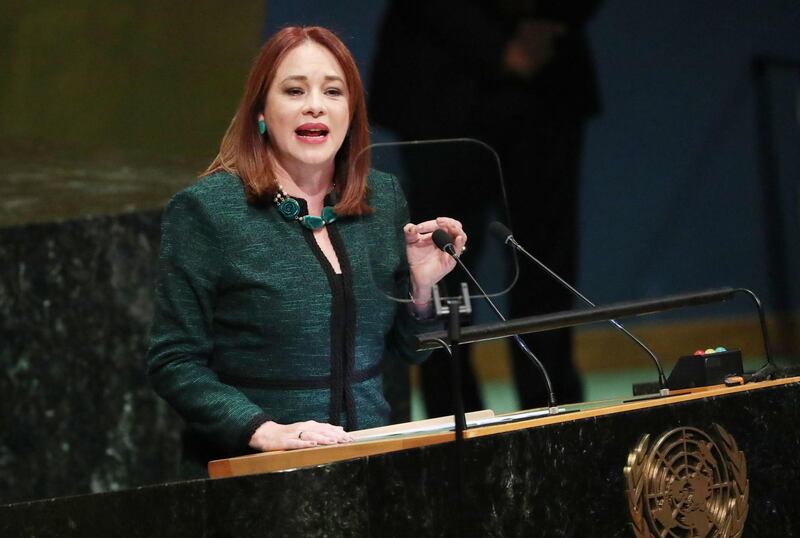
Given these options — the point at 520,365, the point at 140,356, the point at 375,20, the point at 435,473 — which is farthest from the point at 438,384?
the point at 435,473

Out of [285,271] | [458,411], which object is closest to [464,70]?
[285,271]

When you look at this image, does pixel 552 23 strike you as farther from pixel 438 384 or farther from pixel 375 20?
pixel 438 384

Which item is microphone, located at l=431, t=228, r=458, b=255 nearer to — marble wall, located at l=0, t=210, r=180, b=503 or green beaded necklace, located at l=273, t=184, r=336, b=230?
green beaded necklace, located at l=273, t=184, r=336, b=230

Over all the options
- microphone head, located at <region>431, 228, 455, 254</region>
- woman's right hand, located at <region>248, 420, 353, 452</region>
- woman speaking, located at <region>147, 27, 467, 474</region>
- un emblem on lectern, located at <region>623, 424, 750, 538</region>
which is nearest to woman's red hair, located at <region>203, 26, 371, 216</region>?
woman speaking, located at <region>147, 27, 467, 474</region>

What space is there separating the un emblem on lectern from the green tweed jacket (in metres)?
0.53

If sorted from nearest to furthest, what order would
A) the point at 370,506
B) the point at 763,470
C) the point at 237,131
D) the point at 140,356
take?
the point at 370,506
the point at 763,470
the point at 237,131
the point at 140,356

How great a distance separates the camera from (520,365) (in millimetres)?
4180

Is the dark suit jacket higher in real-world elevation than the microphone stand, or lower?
higher

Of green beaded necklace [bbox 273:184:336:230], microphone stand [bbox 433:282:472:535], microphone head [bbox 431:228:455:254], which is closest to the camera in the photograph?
microphone stand [bbox 433:282:472:535]

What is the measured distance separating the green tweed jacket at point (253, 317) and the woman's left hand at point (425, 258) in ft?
0.39

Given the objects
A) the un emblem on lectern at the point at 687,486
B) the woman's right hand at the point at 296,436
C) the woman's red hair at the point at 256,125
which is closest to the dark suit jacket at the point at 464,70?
the woman's red hair at the point at 256,125

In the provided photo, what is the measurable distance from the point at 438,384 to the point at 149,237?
98cm

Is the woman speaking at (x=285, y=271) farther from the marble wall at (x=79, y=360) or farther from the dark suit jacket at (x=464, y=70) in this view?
the dark suit jacket at (x=464, y=70)

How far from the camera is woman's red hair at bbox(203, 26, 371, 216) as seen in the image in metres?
2.13
